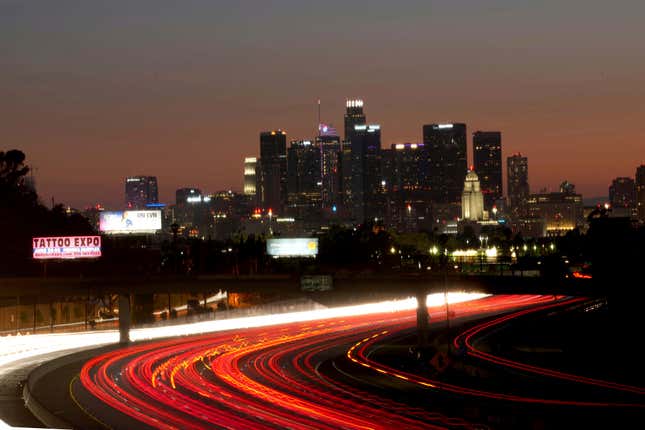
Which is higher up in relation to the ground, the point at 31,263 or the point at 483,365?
the point at 31,263

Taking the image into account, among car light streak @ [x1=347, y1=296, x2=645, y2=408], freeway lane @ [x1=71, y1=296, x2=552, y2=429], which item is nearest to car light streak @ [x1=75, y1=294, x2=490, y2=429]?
freeway lane @ [x1=71, y1=296, x2=552, y2=429]

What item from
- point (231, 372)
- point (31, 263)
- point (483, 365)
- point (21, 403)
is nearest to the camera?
point (21, 403)

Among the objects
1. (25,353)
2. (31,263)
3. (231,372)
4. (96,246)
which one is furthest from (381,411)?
(31,263)

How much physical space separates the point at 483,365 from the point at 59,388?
100 ft

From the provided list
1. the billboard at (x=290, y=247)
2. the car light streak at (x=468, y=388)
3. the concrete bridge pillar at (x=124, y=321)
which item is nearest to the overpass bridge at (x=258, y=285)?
the concrete bridge pillar at (x=124, y=321)

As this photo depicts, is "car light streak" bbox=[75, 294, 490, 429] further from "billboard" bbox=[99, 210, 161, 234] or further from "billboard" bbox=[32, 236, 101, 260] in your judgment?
"billboard" bbox=[99, 210, 161, 234]

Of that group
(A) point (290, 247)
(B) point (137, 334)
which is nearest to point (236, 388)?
(B) point (137, 334)

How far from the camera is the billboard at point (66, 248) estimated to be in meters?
98.2

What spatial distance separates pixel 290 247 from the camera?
534 ft

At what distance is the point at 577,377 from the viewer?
64.6 m

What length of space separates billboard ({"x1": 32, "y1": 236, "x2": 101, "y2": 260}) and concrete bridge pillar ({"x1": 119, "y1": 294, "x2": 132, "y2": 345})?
11533 mm

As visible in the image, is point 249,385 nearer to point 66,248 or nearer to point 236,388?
point 236,388

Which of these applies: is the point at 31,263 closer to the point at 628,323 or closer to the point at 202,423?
the point at 628,323

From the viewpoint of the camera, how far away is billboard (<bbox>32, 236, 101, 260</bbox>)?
322 ft
